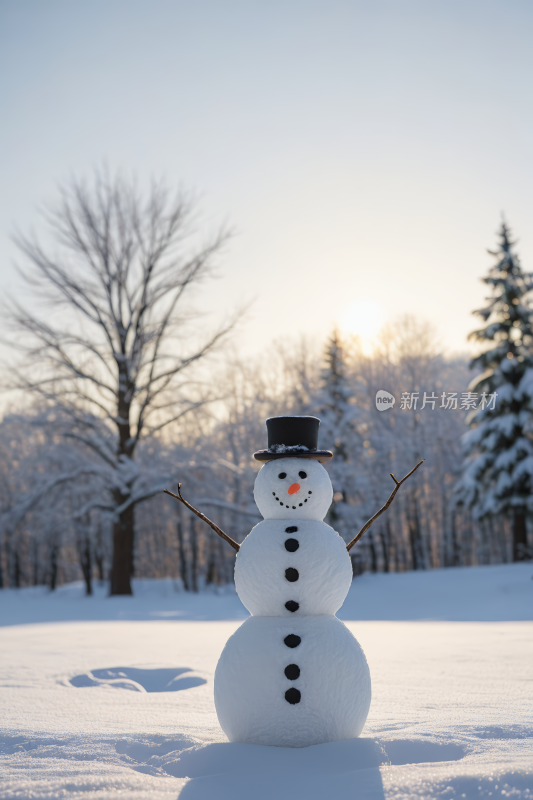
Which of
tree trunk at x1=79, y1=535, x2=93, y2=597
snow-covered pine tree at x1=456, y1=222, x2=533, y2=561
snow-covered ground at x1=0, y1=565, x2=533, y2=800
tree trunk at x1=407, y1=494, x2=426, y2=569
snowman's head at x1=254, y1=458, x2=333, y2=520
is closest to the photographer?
snow-covered ground at x1=0, y1=565, x2=533, y2=800

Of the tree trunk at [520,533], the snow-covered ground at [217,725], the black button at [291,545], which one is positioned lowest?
the tree trunk at [520,533]

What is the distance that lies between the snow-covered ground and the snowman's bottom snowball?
0.08 m

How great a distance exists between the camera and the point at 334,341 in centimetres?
2005

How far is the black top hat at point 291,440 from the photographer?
2883 mm

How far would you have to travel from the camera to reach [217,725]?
128 inches

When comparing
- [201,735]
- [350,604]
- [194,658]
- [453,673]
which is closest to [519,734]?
[201,735]

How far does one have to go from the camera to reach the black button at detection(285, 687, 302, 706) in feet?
8.27

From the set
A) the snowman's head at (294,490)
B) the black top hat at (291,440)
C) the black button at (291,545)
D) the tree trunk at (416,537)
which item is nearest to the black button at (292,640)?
the black button at (291,545)

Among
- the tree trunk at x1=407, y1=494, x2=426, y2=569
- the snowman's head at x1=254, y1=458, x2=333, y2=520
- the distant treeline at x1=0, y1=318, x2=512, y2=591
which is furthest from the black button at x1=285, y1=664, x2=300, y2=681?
the tree trunk at x1=407, y1=494, x2=426, y2=569

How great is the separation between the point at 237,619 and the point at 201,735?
8073 millimetres

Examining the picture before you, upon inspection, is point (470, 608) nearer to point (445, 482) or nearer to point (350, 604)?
point (350, 604)

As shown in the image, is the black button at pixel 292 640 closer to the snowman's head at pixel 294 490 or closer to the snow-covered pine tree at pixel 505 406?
the snowman's head at pixel 294 490

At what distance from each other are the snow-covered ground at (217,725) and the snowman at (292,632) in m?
0.11

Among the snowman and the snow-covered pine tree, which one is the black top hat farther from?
the snow-covered pine tree
